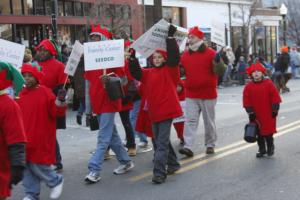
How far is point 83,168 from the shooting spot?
8.20 m

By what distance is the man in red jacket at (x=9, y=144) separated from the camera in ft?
13.9

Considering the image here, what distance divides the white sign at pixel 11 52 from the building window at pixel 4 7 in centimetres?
1586

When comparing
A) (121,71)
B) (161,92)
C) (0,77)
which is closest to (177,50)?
(161,92)

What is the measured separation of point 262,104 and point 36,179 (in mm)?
3716

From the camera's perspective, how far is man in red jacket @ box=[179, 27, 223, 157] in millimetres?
8414

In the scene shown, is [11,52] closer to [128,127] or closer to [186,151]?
[128,127]

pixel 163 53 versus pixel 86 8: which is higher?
pixel 86 8

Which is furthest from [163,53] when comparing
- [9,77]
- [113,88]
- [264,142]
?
[9,77]

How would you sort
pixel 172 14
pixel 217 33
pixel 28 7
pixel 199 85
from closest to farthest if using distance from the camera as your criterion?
pixel 199 85
pixel 217 33
pixel 28 7
pixel 172 14

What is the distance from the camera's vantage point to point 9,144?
4.30m

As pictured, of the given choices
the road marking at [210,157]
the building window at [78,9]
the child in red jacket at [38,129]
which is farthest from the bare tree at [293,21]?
the child in red jacket at [38,129]

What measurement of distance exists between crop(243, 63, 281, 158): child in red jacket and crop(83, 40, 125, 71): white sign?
2.10m

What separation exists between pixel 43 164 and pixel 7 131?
66.6 inches

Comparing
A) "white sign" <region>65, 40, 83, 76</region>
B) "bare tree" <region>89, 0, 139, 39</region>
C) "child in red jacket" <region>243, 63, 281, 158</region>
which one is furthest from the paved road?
"bare tree" <region>89, 0, 139, 39</region>
